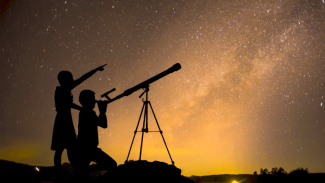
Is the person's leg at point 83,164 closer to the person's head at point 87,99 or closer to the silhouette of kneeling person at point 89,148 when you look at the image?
the silhouette of kneeling person at point 89,148

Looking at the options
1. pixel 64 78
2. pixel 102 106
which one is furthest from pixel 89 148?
pixel 64 78

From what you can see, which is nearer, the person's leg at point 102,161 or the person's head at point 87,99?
the person's leg at point 102,161

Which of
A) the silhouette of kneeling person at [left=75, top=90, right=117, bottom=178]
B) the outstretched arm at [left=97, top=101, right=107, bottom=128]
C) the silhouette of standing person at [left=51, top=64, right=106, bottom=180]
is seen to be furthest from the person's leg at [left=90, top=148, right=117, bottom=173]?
the silhouette of standing person at [left=51, top=64, right=106, bottom=180]

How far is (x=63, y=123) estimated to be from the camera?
354 centimetres

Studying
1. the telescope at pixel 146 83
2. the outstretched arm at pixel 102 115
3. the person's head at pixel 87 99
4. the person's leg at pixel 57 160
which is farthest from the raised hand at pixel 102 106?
the person's leg at pixel 57 160

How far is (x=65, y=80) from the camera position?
3770 millimetres

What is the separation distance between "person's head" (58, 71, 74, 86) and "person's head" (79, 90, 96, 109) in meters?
0.47

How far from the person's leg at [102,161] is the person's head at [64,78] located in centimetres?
153

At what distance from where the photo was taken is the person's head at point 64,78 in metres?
3.76

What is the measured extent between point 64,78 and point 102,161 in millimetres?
1823

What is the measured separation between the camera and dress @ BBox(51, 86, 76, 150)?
349 centimetres

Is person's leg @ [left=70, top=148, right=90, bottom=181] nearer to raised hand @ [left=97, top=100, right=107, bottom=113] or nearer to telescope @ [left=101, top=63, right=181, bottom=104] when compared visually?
raised hand @ [left=97, top=100, right=107, bottom=113]

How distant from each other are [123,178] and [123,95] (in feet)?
6.45

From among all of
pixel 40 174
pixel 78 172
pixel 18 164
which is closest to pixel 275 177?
pixel 78 172
